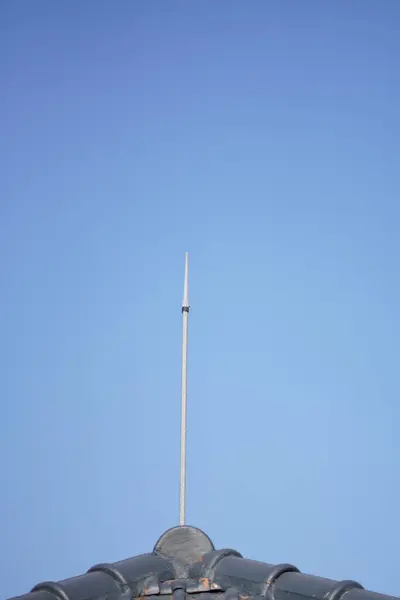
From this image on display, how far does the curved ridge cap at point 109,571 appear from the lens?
30.2 feet

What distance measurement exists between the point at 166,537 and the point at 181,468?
637 cm

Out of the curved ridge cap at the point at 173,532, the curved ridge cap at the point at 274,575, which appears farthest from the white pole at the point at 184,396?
the curved ridge cap at the point at 274,575

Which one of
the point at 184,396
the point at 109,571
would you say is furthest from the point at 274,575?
the point at 184,396

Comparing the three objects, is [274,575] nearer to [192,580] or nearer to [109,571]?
[192,580]

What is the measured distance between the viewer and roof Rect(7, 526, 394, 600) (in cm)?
858

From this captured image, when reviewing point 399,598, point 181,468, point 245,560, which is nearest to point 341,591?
point 399,598

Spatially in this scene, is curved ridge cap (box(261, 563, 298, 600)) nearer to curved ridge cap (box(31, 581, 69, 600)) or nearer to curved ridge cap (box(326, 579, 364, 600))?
curved ridge cap (box(326, 579, 364, 600))

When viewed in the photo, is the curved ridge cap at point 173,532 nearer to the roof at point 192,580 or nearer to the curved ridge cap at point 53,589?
the roof at point 192,580

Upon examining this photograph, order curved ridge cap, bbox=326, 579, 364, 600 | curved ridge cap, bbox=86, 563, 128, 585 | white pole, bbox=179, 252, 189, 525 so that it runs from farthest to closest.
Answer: white pole, bbox=179, 252, 189, 525 < curved ridge cap, bbox=86, 563, 128, 585 < curved ridge cap, bbox=326, 579, 364, 600

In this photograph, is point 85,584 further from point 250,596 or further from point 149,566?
point 250,596

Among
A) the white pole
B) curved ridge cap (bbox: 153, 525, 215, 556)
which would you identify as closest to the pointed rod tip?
the white pole

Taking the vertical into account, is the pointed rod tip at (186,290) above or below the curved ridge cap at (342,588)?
above

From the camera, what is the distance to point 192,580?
9.39 meters

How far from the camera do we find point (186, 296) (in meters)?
18.5
